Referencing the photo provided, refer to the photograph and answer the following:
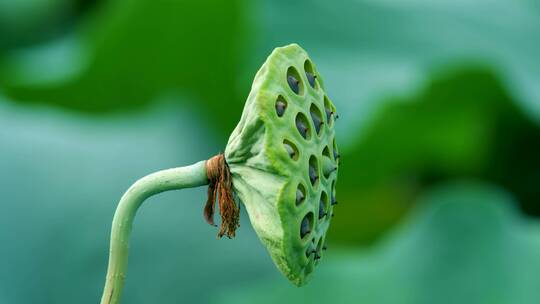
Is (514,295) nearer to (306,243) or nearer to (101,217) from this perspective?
(101,217)

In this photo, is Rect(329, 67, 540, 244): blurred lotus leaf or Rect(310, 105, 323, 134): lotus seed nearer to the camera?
Rect(310, 105, 323, 134): lotus seed

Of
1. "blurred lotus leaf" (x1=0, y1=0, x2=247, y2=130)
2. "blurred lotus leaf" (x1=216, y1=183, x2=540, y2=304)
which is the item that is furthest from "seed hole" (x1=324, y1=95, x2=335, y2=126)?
"blurred lotus leaf" (x1=0, y1=0, x2=247, y2=130)

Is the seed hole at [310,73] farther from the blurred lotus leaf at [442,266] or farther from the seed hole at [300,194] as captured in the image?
the blurred lotus leaf at [442,266]

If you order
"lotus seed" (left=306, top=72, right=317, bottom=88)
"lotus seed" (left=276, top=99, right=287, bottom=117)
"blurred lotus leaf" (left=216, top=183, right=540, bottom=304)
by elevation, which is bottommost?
"blurred lotus leaf" (left=216, top=183, right=540, bottom=304)

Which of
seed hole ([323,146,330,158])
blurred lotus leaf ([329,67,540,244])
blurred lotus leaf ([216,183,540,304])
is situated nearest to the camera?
seed hole ([323,146,330,158])

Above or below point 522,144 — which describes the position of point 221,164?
above

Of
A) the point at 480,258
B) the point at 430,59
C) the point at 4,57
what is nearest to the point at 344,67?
the point at 430,59

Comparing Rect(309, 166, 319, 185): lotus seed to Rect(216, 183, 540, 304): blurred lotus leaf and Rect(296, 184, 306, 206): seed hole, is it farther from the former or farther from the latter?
Rect(216, 183, 540, 304): blurred lotus leaf
